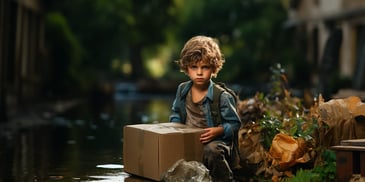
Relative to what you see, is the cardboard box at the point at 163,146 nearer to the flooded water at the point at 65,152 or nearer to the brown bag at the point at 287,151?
the flooded water at the point at 65,152

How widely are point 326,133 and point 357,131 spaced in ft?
0.96

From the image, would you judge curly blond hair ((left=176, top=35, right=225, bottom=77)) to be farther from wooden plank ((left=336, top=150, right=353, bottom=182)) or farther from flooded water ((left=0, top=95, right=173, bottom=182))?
wooden plank ((left=336, top=150, right=353, bottom=182))

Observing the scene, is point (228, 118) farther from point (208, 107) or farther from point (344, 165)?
point (344, 165)

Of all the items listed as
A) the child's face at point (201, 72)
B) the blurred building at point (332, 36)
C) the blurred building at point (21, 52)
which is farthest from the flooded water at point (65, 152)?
the blurred building at point (332, 36)

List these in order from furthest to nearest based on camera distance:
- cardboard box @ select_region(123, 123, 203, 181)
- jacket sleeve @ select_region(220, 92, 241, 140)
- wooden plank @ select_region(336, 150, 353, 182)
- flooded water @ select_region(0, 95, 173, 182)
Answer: flooded water @ select_region(0, 95, 173, 182) → jacket sleeve @ select_region(220, 92, 241, 140) → cardboard box @ select_region(123, 123, 203, 181) → wooden plank @ select_region(336, 150, 353, 182)

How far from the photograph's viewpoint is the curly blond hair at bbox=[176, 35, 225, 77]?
891cm

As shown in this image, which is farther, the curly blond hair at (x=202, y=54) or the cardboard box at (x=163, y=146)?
the curly blond hair at (x=202, y=54)

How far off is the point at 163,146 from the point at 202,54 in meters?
0.96

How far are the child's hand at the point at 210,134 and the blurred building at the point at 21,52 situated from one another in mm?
11313

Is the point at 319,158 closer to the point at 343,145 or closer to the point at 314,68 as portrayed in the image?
the point at 343,145

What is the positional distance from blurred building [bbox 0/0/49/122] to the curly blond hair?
11079 mm

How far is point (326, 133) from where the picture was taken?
9023 millimetres

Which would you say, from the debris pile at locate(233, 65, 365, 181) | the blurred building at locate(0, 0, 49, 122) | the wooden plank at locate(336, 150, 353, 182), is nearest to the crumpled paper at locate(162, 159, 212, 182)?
the debris pile at locate(233, 65, 365, 181)

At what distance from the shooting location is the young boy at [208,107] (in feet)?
28.5
